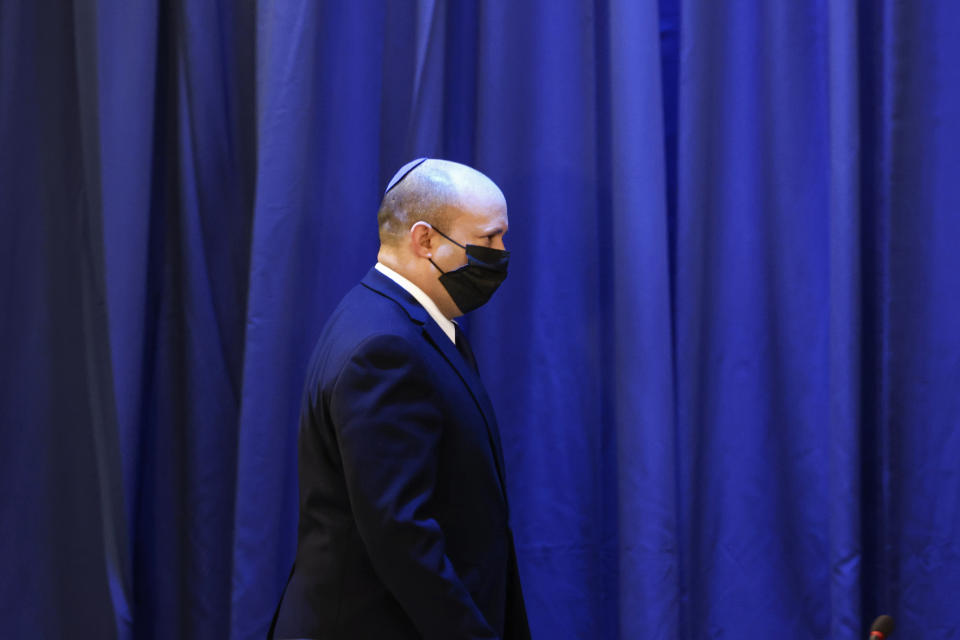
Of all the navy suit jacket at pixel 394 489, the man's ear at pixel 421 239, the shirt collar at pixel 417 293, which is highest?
the man's ear at pixel 421 239

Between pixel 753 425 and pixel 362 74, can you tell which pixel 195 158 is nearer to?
pixel 362 74

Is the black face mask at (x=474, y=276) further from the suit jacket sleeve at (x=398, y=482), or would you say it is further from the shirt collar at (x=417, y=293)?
the suit jacket sleeve at (x=398, y=482)

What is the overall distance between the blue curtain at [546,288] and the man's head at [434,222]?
1.55 ft

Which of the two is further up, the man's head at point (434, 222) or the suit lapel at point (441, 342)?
the man's head at point (434, 222)

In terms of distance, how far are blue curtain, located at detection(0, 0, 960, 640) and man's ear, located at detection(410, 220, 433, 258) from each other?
20.7 inches

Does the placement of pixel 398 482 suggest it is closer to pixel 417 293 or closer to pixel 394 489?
pixel 394 489

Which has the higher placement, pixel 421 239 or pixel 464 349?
pixel 421 239

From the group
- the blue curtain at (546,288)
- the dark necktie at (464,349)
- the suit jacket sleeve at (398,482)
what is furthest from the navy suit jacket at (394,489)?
the blue curtain at (546,288)

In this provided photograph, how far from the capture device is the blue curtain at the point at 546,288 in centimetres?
173

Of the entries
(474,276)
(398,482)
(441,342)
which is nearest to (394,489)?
(398,482)

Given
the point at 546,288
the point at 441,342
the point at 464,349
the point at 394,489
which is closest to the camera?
the point at 394,489

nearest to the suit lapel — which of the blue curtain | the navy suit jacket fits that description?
the navy suit jacket

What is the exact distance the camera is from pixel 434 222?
1.39 m

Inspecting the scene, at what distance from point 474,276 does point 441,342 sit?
139 millimetres
